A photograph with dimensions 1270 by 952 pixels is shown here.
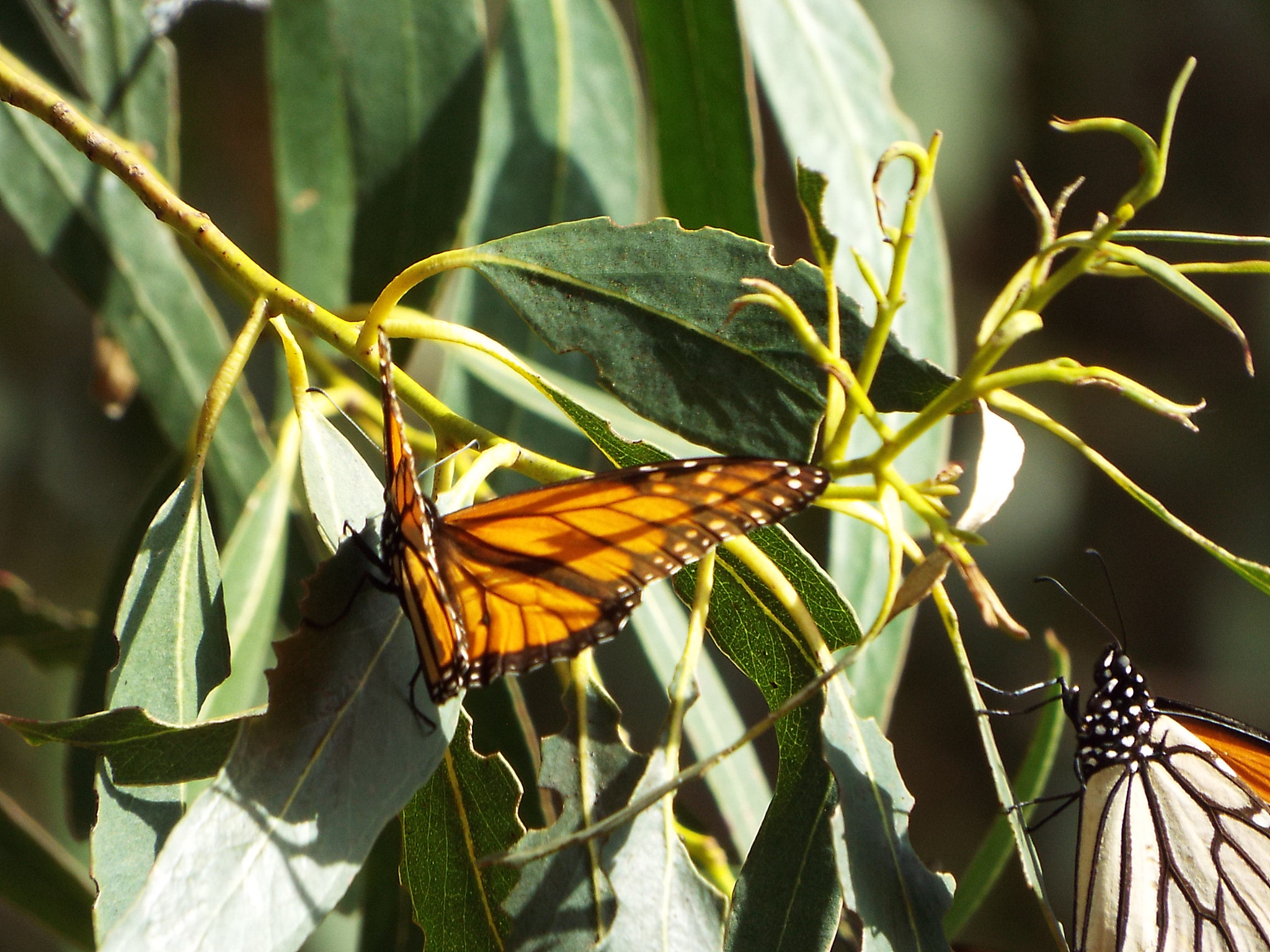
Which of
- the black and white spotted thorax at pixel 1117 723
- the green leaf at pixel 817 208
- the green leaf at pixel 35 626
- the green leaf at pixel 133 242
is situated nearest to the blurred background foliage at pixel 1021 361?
the green leaf at pixel 35 626

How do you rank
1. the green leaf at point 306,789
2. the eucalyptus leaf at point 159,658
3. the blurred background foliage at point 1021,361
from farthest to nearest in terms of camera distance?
the blurred background foliage at point 1021,361 → the eucalyptus leaf at point 159,658 → the green leaf at point 306,789

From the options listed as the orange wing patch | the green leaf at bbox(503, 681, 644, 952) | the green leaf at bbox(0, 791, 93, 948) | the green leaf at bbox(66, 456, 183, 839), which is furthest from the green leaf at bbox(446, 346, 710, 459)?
the green leaf at bbox(0, 791, 93, 948)

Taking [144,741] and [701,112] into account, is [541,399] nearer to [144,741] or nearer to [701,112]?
[701,112]

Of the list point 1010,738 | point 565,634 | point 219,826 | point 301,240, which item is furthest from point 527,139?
point 1010,738

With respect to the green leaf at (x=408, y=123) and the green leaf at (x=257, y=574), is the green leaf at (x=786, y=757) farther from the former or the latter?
the green leaf at (x=408, y=123)

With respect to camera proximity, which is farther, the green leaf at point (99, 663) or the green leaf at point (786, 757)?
the green leaf at point (99, 663)

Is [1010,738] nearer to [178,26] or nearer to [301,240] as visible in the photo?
[301,240]
